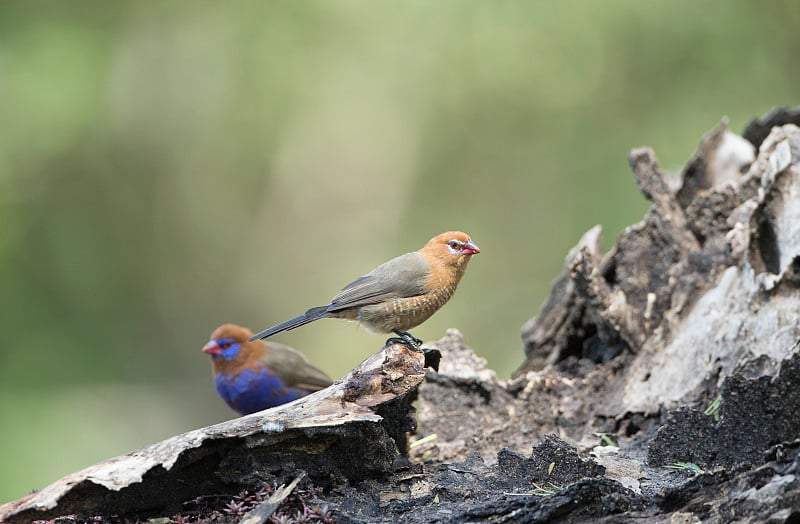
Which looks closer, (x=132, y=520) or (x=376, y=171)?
(x=132, y=520)

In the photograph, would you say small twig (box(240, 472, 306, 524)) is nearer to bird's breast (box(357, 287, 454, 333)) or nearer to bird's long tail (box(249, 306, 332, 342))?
bird's long tail (box(249, 306, 332, 342))

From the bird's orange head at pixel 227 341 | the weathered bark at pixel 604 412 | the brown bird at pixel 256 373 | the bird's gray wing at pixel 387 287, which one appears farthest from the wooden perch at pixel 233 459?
the bird's orange head at pixel 227 341

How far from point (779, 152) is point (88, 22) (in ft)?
28.3

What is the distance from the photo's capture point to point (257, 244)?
11492 mm

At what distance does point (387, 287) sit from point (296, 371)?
185cm

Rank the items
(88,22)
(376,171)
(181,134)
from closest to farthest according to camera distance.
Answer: (88,22), (181,134), (376,171)

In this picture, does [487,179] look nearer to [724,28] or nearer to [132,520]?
[724,28]

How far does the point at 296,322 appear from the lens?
456 cm

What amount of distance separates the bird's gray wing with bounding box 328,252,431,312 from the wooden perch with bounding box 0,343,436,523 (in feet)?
5.04

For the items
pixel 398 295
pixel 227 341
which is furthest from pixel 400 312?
pixel 227 341

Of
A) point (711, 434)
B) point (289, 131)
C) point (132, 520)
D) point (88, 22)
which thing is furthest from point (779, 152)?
point (88, 22)

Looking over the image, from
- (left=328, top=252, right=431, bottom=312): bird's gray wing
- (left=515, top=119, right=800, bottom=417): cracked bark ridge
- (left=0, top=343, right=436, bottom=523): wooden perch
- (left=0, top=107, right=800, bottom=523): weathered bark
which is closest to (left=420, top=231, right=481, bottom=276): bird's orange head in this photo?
(left=328, top=252, right=431, bottom=312): bird's gray wing

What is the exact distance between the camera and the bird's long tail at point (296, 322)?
4.49 meters

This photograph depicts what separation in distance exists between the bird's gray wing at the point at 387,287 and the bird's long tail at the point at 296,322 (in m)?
0.05
